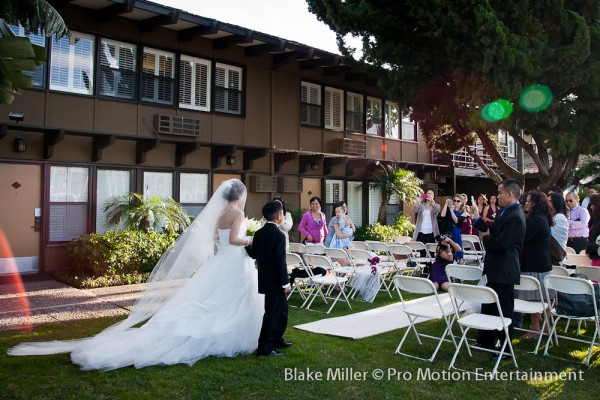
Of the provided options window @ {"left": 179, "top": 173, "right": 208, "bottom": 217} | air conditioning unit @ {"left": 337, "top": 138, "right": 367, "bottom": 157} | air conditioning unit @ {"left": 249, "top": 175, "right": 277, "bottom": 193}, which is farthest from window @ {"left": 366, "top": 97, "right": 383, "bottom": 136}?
window @ {"left": 179, "top": 173, "right": 208, "bottom": 217}

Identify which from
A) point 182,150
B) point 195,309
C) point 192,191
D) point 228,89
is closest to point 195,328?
point 195,309

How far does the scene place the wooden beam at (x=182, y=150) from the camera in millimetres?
12603

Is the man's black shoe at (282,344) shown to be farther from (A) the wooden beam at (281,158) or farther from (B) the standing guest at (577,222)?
(A) the wooden beam at (281,158)

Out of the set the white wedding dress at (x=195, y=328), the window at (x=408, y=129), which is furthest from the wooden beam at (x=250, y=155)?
the white wedding dress at (x=195, y=328)

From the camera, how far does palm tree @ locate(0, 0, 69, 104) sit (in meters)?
5.37

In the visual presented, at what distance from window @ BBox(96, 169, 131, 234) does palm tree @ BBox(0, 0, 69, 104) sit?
4.50m

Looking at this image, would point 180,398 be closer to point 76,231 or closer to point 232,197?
point 232,197

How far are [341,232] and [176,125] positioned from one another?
539 centimetres

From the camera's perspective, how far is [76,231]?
11336 millimetres

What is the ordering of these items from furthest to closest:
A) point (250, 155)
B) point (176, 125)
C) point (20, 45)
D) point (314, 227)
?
point (250, 155), point (176, 125), point (314, 227), point (20, 45)

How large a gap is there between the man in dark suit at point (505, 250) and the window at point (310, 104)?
35.1ft

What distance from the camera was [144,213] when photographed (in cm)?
1101

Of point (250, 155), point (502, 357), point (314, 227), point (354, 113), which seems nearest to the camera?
point (502, 357)

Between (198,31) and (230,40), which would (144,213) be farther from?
(230,40)
